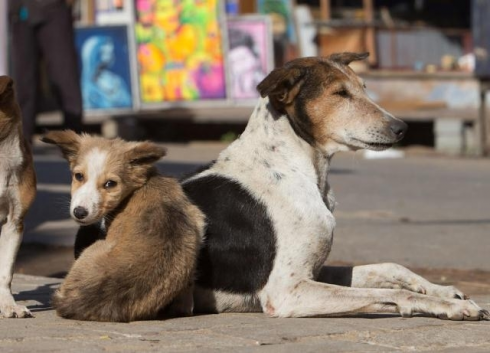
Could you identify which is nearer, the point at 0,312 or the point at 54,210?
the point at 0,312

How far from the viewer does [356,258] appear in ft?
27.0

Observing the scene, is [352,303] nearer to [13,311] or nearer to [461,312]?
[461,312]

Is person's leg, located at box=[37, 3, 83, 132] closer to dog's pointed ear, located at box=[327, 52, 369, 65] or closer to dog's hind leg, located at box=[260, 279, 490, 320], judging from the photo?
dog's pointed ear, located at box=[327, 52, 369, 65]

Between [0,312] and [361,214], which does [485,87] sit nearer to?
[361,214]

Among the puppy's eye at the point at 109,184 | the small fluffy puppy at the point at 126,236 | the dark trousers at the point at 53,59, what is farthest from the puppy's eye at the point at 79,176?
the dark trousers at the point at 53,59

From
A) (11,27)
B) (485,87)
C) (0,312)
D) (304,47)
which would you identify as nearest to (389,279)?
(0,312)

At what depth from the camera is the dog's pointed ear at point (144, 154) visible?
532cm

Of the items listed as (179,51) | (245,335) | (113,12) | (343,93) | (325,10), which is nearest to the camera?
(245,335)

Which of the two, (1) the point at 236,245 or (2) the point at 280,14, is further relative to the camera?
(2) the point at 280,14

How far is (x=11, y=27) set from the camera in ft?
35.4

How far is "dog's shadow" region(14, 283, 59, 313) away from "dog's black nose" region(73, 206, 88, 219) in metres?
0.71

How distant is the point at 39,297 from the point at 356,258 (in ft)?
8.97

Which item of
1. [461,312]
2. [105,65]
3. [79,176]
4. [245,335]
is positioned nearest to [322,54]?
[105,65]

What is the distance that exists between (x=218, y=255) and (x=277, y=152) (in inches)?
22.8
